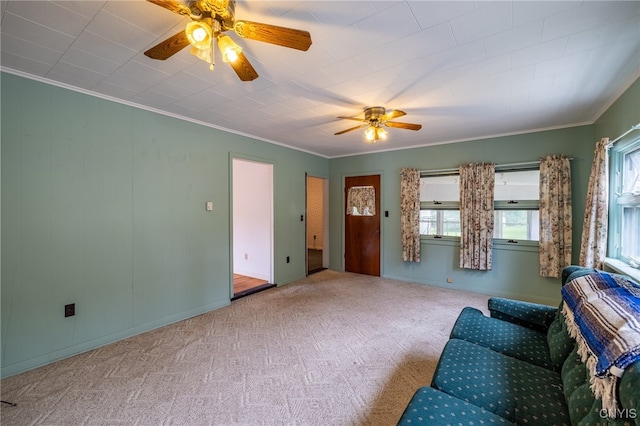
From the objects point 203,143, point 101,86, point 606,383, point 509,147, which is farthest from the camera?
point 509,147

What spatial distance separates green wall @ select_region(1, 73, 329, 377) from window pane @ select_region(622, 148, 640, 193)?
4.52 metres

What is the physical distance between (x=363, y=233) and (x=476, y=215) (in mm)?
2079

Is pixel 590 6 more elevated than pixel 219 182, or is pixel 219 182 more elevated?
pixel 590 6

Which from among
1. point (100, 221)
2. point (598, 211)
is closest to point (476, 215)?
point (598, 211)

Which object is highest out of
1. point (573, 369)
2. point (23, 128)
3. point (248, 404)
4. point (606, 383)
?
point (23, 128)

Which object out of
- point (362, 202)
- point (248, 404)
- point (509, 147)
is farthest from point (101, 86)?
point (509, 147)

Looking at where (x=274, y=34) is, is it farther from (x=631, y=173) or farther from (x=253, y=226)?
(x=253, y=226)

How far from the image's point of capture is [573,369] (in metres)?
1.39

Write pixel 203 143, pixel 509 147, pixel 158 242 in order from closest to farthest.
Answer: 1. pixel 158 242
2. pixel 203 143
3. pixel 509 147

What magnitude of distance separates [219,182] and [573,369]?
3.85 metres

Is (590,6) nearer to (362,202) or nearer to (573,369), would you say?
(573,369)

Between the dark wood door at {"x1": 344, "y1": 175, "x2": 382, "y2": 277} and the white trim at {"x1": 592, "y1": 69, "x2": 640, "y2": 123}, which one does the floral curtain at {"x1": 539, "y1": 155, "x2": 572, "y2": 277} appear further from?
the dark wood door at {"x1": 344, "y1": 175, "x2": 382, "y2": 277}

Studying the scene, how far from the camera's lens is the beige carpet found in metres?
1.83

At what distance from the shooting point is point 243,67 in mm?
1713
